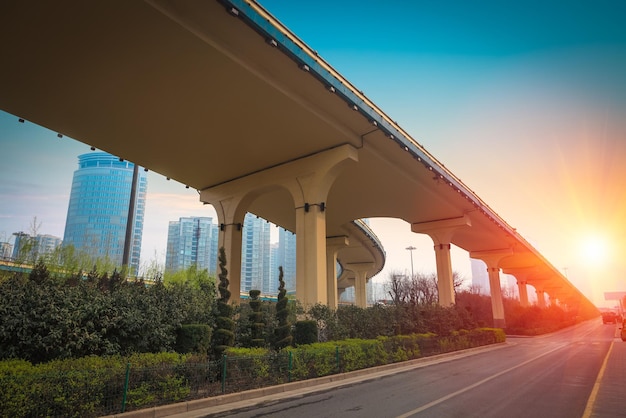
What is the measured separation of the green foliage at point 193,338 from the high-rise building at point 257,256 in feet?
290

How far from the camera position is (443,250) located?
98.9ft

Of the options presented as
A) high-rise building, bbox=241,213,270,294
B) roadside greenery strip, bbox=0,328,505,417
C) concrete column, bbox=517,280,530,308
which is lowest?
roadside greenery strip, bbox=0,328,505,417

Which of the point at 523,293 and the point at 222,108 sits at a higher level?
the point at 222,108

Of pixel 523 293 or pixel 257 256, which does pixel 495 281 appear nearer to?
pixel 523 293

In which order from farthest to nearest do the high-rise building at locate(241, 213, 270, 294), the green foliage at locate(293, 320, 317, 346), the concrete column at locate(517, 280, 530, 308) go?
1. the high-rise building at locate(241, 213, 270, 294)
2. the concrete column at locate(517, 280, 530, 308)
3. the green foliage at locate(293, 320, 317, 346)

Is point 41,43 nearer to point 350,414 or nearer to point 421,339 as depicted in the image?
point 350,414

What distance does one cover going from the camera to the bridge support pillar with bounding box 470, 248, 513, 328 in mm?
42312

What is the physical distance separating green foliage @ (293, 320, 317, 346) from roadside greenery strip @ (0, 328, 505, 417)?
0.67 meters

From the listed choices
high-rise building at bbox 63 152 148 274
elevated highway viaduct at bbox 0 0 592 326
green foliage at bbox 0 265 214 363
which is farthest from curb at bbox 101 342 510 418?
high-rise building at bbox 63 152 148 274

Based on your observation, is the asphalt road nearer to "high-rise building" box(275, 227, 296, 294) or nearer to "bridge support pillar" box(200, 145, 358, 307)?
"bridge support pillar" box(200, 145, 358, 307)

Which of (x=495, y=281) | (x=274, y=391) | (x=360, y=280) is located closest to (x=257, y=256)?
(x=360, y=280)

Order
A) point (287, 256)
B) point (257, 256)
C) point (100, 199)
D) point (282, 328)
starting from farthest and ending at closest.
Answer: point (287, 256) < point (257, 256) < point (100, 199) < point (282, 328)

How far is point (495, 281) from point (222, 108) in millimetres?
39846

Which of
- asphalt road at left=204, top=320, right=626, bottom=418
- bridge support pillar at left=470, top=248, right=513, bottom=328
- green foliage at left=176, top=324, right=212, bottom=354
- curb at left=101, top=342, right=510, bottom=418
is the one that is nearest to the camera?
curb at left=101, top=342, right=510, bottom=418
